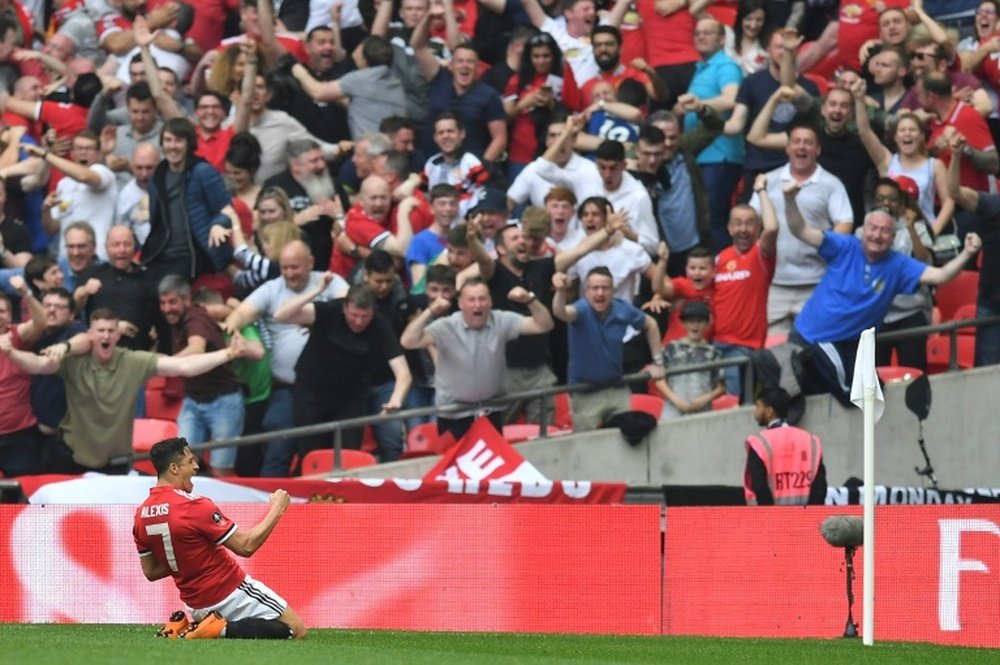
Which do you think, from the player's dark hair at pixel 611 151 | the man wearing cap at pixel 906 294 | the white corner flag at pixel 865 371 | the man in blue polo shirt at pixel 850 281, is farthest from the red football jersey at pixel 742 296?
the white corner flag at pixel 865 371

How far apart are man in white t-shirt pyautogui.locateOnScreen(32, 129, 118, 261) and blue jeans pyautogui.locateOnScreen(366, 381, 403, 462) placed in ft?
10.4

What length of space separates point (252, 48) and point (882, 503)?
7864 mm

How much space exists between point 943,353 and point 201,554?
30.3 feet

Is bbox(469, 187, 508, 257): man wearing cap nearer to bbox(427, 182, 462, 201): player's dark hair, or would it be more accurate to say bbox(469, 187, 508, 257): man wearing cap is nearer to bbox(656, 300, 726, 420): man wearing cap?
bbox(427, 182, 462, 201): player's dark hair

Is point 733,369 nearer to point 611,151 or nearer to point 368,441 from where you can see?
point 611,151

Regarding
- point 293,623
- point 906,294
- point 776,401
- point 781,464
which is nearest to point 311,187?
point 906,294

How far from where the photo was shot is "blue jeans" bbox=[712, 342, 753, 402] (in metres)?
20.7

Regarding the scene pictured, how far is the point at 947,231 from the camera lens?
21.2 metres

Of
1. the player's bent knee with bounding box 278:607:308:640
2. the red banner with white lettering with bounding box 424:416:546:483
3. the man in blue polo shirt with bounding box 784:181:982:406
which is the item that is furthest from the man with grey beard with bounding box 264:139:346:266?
the player's bent knee with bounding box 278:607:308:640

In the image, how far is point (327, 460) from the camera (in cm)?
1995

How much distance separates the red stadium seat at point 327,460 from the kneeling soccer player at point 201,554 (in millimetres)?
5268

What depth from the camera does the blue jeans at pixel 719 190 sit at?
22.7m

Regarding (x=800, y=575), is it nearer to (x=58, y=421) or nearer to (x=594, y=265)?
(x=594, y=265)

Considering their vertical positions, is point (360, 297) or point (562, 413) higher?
point (360, 297)
